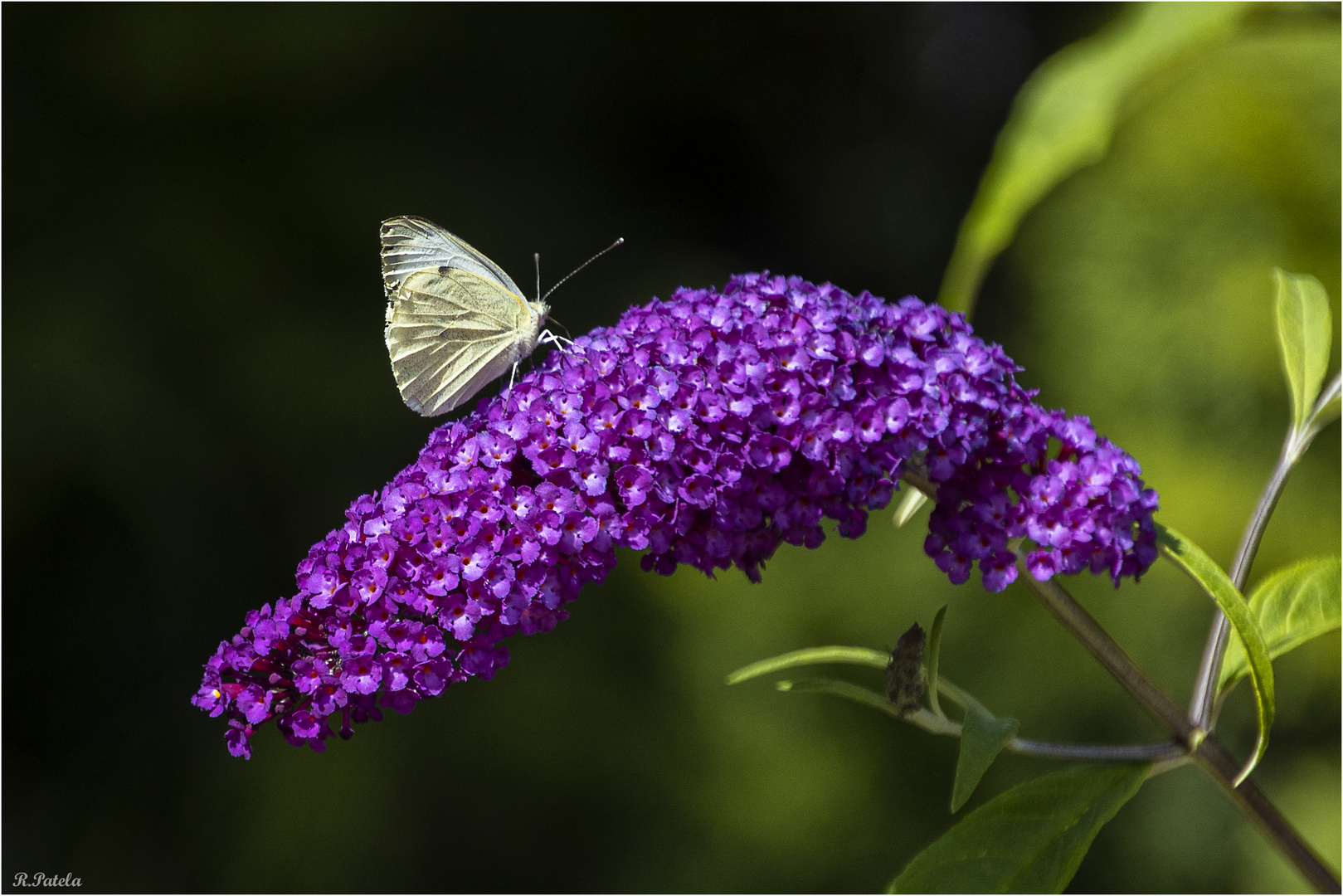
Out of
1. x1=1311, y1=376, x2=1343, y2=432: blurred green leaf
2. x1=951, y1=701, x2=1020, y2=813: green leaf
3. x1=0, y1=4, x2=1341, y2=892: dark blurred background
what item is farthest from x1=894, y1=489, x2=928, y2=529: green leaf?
x1=0, y1=4, x2=1341, y2=892: dark blurred background

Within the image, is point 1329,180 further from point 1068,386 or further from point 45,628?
point 45,628

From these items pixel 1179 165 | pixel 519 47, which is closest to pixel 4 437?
pixel 519 47

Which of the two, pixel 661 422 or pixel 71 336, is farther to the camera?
pixel 71 336

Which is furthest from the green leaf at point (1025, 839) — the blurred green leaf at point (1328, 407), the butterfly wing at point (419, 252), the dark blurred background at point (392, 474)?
the dark blurred background at point (392, 474)

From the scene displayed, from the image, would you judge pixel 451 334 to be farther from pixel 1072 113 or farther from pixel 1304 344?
pixel 1304 344

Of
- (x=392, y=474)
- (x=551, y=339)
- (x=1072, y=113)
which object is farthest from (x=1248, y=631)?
(x=392, y=474)

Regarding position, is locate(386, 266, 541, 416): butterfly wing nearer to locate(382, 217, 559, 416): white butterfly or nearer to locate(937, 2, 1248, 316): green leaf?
locate(382, 217, 559, 416): white butterfly

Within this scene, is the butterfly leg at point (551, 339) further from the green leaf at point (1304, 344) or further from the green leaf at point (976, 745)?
the green leaf at point (1304, 344)
